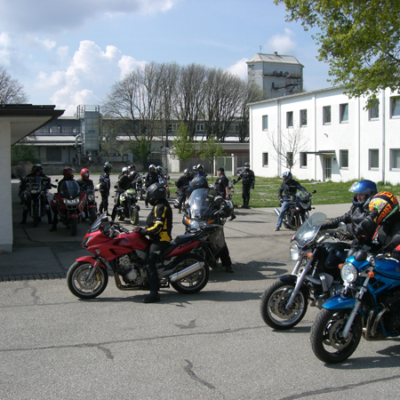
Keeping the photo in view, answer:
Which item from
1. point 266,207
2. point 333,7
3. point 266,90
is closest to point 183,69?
point 266,90

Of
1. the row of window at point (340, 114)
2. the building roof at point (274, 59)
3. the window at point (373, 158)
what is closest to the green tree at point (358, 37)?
the row of window at point (340, 114)

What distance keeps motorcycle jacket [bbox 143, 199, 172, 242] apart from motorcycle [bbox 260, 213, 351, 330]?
2187 mm

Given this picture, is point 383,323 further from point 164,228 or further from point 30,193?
point 30,193

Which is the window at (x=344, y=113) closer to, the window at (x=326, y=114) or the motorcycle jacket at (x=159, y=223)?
the window at (x=326, y=114)

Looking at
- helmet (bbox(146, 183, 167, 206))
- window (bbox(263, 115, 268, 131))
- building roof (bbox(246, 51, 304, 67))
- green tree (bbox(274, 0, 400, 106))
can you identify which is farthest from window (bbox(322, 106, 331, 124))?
building roof (bbox(246, 51, 304, 67))

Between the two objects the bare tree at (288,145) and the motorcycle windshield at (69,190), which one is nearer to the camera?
the motorcycle windshield at (69,190)

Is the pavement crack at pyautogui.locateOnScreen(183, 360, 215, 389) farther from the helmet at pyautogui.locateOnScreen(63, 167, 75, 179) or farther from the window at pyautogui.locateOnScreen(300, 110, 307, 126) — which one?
the window at pyautogui.locateOnScreen(300, 110, 307, 126)

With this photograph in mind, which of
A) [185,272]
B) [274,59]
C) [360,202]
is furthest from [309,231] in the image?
[274,59]

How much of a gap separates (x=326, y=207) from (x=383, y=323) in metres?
15.6

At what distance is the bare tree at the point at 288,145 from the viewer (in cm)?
4216

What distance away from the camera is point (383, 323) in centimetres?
480

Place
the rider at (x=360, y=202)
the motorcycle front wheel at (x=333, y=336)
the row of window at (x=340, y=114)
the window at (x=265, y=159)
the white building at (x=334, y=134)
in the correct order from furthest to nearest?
the window at (x=265, y=159) < the white building at (x=334, y=134) < the row of window at (x=340, y=114) < the rider at (x=360, y=202) < the motorcycle front wheel at (x=333, y=336)

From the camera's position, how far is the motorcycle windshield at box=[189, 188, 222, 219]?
8.54m

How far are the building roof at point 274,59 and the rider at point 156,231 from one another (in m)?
80.9
